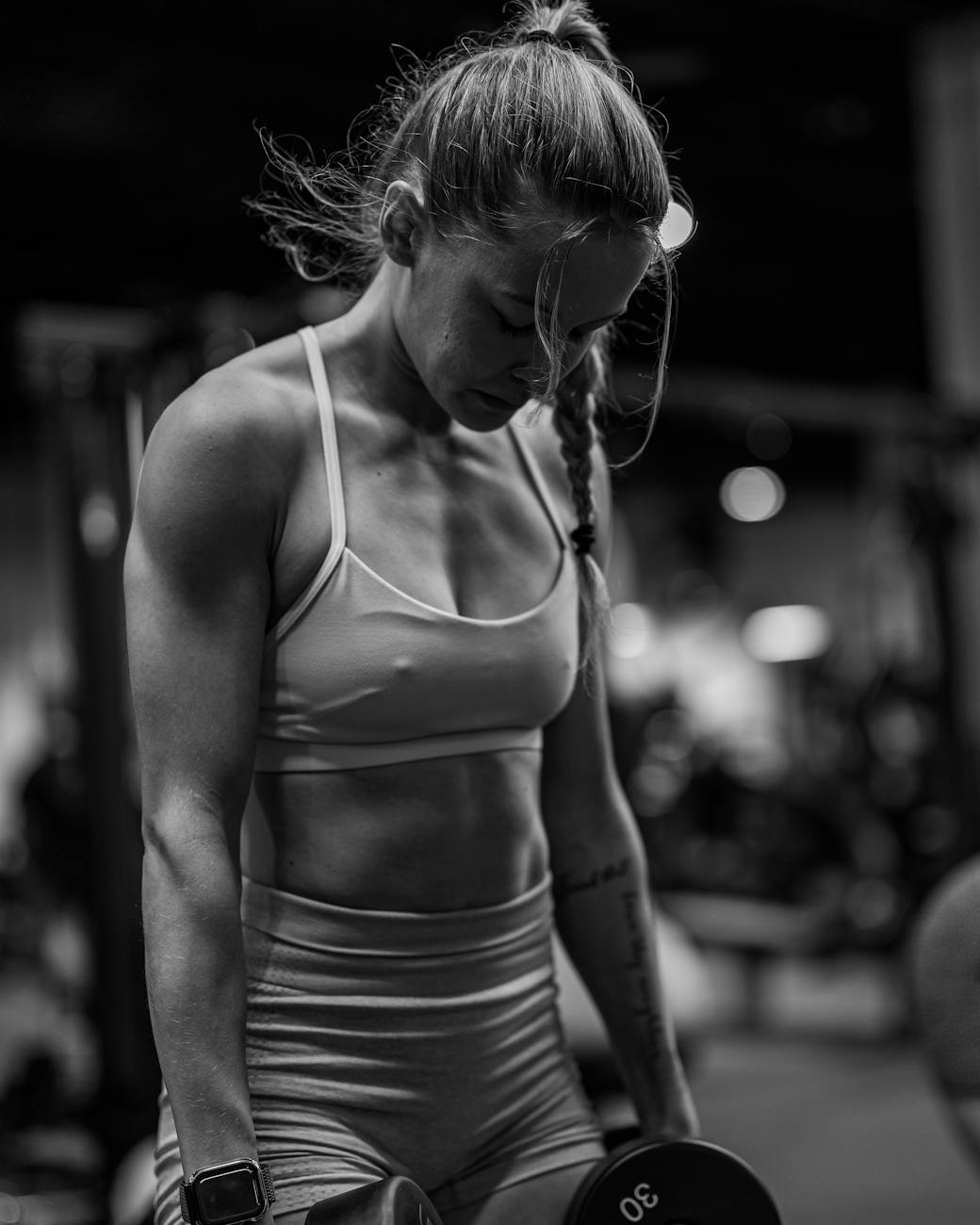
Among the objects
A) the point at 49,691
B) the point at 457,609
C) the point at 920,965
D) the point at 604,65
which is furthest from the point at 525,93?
the point at 49,691

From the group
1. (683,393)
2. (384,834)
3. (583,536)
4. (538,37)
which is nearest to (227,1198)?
(384,834)

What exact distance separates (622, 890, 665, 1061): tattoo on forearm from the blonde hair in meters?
0.48

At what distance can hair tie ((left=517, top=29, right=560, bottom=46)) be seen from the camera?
125 cm

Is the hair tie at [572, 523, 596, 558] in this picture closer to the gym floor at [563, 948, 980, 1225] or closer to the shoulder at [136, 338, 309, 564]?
the shoulder at [136, 338, 309, 564]

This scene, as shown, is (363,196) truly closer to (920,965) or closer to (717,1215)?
(717,1215)

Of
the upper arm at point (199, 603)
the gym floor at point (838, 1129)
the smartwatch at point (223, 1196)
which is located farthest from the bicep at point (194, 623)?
the gym floor at point (838, 1129)

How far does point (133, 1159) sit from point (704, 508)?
9.31m

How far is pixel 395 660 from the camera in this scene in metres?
1.20

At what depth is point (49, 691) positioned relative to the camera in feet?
28.8

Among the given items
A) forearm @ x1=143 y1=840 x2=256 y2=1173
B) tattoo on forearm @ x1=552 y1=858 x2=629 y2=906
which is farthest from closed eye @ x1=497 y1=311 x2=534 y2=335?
tattoo on forearm @ x1=552 y1=858 x2=629 y2=906

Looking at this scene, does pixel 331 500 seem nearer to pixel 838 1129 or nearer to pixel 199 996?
pixel 199 996

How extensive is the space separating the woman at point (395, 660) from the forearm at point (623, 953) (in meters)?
0.10

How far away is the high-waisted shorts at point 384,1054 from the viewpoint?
1203 mm

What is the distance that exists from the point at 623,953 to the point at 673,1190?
244 mm
